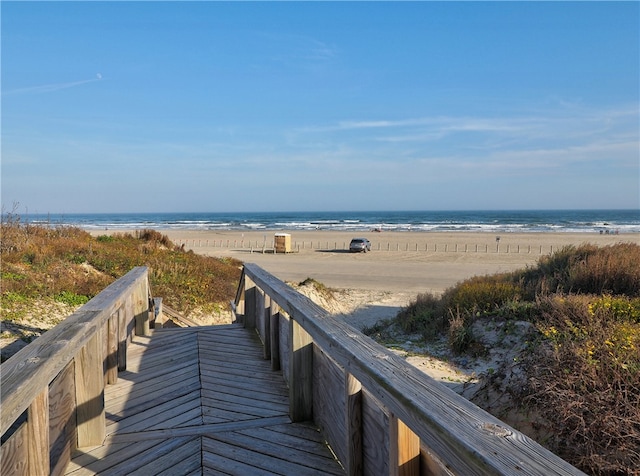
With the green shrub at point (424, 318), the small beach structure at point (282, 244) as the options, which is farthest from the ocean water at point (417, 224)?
the green shrub at point (424, 318)

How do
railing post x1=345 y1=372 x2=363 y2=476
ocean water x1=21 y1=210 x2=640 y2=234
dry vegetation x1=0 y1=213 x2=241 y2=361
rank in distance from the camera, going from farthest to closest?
ocean water x1=21 y1=210 x2=640 y2=234, dry vegetation x1=0 y1=213 x2=241 y2=361, railing post x1=345 y1=372 x2=363 y2=476

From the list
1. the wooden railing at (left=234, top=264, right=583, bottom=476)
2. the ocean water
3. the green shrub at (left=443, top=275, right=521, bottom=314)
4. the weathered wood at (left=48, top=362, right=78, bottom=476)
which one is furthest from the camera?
the ocean water

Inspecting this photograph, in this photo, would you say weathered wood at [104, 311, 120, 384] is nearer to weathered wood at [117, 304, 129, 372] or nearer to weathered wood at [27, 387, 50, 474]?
weathered wood at [117, 304, 129, 372]

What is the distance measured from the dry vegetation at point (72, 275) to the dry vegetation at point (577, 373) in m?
6.79

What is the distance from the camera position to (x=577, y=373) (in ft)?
13.7

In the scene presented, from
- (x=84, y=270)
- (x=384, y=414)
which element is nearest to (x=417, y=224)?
(x=84, y=270)

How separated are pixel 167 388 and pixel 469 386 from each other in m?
3.85

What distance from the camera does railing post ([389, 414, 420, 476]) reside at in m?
1.86

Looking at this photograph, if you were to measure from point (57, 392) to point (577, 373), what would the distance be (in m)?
3.92

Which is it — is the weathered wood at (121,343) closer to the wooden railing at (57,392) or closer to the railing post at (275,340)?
the wooden railing at (57,392)

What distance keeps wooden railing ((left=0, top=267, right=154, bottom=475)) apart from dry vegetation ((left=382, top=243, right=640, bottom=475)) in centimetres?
331

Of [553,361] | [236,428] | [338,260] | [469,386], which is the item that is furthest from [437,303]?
[338,260]

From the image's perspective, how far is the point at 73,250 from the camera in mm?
13898

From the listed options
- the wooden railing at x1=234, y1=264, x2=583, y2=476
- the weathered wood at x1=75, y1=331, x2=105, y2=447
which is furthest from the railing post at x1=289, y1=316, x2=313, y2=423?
the weathered wood at x1=75, y1=331, x2=105, y2=447
